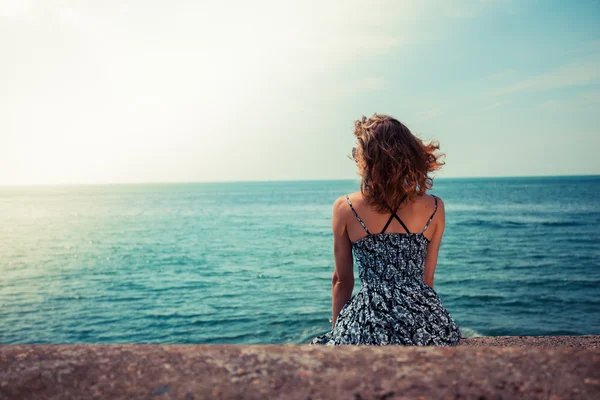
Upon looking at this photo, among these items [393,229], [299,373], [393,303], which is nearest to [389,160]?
[393,229]

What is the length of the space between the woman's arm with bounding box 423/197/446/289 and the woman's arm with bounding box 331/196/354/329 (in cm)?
71

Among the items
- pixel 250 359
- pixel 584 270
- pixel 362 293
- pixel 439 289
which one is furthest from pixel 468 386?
pixel 584 270

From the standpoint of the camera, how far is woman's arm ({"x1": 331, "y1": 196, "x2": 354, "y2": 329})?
11.5 feet

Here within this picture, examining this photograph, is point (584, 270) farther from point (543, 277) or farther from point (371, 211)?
point (371, 211)

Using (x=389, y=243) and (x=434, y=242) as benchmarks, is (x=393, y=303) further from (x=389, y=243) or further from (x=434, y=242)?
(x=434, y=242)

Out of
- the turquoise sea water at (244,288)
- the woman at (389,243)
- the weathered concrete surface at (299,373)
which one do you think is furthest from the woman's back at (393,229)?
the turquoise sea water at (244,288)

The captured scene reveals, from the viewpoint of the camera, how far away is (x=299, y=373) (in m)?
1.22

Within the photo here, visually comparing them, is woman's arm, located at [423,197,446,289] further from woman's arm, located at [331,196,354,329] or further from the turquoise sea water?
the turquoise sea water

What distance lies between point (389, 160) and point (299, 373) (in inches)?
86.4

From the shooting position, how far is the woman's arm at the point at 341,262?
11.5 ft

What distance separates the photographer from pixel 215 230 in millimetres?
40375

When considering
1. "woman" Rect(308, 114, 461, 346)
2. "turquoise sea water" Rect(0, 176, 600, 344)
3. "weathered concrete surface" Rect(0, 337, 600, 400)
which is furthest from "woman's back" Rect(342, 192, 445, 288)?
"turquoise sea water" Rect(0, 176, 600, 344)

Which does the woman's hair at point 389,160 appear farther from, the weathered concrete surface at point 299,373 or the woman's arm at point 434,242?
the weathered concrete surface at point 299,373

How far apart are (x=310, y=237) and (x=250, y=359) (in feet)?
104
